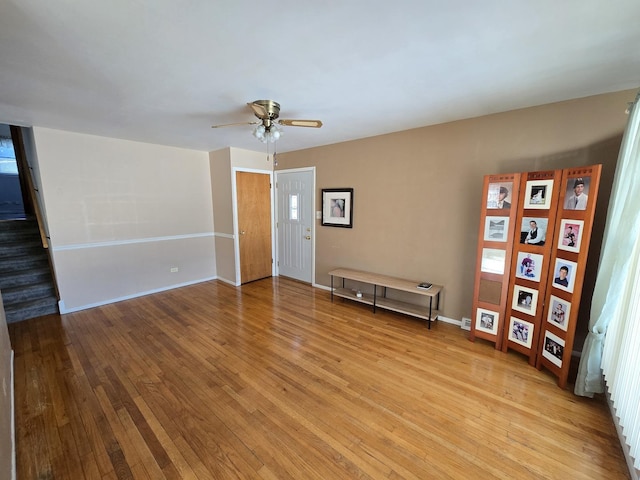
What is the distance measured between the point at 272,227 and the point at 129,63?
3.61m

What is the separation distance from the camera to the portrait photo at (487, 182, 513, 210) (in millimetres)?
2494

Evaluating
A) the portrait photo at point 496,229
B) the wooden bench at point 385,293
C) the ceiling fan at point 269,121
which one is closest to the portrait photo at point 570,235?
the portrait photo at point 496,229

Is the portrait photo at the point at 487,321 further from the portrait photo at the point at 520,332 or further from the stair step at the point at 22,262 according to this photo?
the stair step at the point at 22,262

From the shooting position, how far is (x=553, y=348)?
223 cm

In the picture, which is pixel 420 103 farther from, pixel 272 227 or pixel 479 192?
pixel 272 227

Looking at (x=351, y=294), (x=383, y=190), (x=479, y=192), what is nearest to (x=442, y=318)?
(x=351, y=294)

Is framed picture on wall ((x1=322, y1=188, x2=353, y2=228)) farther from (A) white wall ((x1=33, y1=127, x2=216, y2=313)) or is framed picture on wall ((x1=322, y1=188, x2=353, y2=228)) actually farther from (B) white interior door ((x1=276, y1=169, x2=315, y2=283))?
(A) white wall ((x1=33, y1=127, x2=216, y2=313))

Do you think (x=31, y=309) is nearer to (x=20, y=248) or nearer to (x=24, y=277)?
(x=24, y=277)

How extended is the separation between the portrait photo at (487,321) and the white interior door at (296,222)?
2.71 meters

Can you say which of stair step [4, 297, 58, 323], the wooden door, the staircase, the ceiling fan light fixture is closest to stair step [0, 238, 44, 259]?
the staircase

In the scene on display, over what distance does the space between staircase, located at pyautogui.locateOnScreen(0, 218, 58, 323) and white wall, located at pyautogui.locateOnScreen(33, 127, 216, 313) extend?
323 millimetres

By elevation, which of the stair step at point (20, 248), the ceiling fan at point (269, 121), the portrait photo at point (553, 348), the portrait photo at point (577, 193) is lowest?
the portrait photo at point (553, 348)

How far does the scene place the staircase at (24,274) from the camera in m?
3.39

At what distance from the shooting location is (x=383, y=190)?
3.64 m
